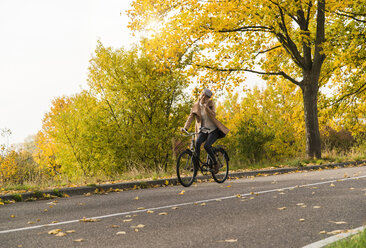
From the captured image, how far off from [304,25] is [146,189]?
11376mm

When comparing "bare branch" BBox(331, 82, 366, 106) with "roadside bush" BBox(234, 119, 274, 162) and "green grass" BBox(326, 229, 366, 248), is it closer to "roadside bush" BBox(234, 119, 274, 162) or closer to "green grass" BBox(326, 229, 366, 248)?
"roadside bush" BBox(234, 119, 274, 162)

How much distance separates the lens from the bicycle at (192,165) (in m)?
9.40

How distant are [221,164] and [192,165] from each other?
0.89 meters

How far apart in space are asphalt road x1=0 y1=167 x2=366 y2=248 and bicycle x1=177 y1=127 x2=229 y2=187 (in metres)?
1.05

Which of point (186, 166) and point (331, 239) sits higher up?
point (186, 166)

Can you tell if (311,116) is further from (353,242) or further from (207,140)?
(353,242)

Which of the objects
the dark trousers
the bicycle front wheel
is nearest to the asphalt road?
the bicycle front wheel

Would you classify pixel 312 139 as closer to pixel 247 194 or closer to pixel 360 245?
pixel 247 194

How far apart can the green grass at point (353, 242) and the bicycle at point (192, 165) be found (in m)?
5.64

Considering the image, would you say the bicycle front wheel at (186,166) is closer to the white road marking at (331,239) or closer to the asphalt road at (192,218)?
the asphalt road at (192,218)

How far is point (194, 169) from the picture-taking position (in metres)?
9.48

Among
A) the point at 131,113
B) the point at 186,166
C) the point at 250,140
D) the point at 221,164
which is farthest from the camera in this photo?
the point at 250,140

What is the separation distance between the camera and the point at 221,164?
9.91 meters

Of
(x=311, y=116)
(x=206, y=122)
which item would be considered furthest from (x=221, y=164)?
(x=311, y=116)
